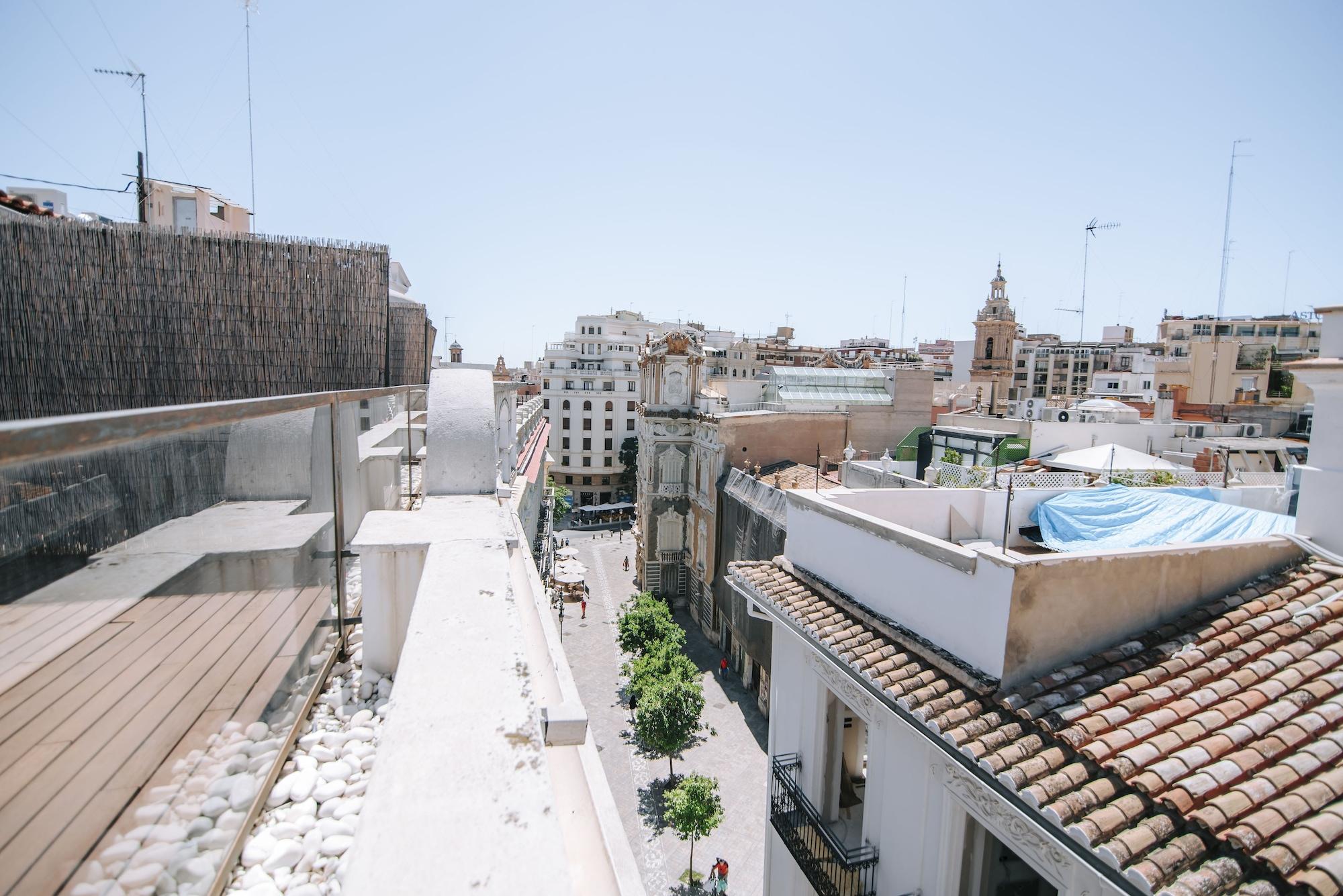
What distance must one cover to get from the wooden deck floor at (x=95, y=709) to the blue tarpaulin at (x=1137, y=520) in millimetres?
6906

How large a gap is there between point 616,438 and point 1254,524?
4145 cm

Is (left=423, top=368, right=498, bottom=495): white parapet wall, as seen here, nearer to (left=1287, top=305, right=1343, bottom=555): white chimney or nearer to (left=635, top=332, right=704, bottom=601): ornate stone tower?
(left=1287, top=305, right=1343, bottom=555): white chimney

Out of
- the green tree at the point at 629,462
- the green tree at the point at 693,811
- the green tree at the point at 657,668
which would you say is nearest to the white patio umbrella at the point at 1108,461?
the green tree at the point at 657,668

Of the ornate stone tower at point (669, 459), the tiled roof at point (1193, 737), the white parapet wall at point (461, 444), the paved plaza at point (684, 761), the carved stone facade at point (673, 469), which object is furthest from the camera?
the ornate stone tower at point (669, 459)

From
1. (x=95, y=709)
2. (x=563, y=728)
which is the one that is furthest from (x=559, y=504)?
(x=95, y=709)

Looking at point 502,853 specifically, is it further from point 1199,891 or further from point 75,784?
point 1199,891

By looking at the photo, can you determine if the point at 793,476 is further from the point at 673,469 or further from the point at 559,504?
the point at 559,504

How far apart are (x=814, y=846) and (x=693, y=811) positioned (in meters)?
7.08

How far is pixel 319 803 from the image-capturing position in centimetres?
279

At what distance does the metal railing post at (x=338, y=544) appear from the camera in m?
4.03

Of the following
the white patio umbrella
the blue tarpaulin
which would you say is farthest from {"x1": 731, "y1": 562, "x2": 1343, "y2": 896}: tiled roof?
the white patio umbrella

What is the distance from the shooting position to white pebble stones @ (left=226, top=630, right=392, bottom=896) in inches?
93.0

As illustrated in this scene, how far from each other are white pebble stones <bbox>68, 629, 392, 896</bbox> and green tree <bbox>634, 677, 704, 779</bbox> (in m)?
12.3

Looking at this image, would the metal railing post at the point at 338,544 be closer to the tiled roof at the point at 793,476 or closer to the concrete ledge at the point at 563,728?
the concrete ledge at the point at 563,728
